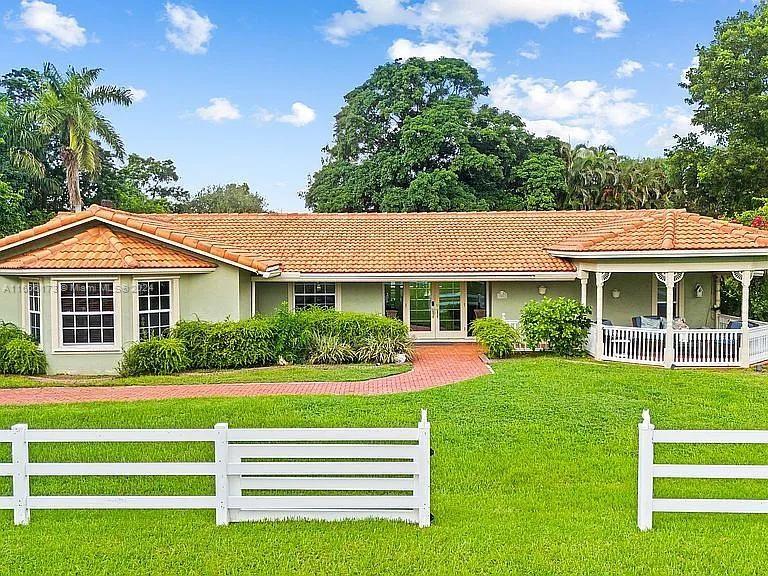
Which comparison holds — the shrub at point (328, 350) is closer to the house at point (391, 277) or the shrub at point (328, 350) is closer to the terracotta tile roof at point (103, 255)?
the house at point (391, 277)

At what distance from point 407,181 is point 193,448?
28.6 meters

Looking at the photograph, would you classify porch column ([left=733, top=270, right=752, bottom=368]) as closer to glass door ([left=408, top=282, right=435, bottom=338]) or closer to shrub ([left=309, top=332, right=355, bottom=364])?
glass door ([left=408, top=282, right=435, bottom=338])

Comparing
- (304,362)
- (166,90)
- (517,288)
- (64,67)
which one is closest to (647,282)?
(517,288)

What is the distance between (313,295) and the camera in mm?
21016

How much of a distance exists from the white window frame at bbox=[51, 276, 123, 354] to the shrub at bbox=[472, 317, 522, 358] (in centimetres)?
876

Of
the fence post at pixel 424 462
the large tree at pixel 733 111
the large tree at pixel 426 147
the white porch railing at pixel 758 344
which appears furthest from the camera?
the large tree at pixel 426 147

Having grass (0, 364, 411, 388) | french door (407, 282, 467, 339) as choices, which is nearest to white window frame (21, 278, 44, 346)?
grass (0, 364, 411, 388)

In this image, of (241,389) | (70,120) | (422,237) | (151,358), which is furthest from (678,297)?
(70,120)

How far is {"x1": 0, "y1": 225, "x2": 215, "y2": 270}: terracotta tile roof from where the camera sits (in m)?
16.3

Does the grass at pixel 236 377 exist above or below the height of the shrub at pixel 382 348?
below

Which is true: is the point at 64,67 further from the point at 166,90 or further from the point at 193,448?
the point at 193,448

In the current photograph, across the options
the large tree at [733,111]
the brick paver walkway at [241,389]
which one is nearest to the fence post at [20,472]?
the brick paver walkway at [241,389]

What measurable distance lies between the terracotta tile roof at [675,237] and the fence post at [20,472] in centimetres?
1399

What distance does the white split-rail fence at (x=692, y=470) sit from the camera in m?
6.38
